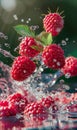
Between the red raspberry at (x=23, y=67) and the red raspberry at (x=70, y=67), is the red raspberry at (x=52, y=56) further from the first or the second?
the red raspberry at (x=70, y=67)

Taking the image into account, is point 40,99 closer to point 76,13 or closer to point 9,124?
point 9,124

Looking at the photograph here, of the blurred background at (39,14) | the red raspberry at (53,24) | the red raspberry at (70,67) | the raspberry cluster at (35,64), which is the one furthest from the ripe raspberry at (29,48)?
the blurred background at (39,14)

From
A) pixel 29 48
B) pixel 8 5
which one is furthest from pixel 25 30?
pixel 8 5

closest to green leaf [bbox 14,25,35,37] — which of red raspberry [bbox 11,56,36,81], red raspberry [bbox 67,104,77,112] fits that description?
red raspberry [bbox 11,56,36,81]

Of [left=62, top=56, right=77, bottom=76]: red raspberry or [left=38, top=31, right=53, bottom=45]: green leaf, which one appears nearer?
[left=38, top=31, right=53, bottom=45]: green leaf

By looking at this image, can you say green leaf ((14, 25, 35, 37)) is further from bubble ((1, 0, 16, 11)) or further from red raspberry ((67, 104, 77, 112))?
bubble ((1, 0, 16, 11))

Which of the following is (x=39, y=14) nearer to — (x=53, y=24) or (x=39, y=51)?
(x=53, y=24)
